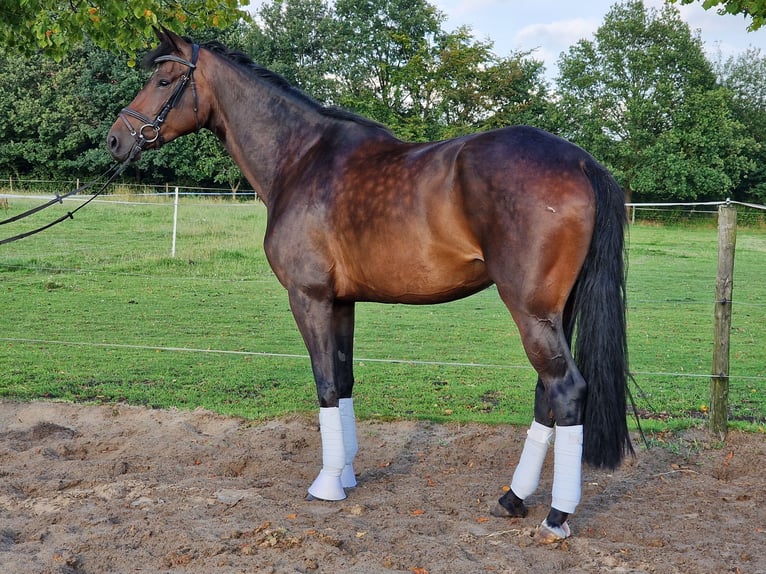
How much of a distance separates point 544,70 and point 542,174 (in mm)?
31311

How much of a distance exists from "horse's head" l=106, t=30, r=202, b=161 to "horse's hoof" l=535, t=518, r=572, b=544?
3.15 metres

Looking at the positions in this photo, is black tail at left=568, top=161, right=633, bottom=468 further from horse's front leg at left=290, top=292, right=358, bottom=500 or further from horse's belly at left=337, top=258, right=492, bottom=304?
horse's front leg at left=290, top=292, right=358, bottom=500

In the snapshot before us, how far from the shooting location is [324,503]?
13.0ft

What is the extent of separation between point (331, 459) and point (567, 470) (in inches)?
53.2

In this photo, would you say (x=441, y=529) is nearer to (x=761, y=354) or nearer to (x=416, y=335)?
(x=416, y=335)

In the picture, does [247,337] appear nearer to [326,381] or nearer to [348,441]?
[348,441]

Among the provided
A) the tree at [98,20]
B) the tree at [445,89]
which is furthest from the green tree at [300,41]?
the tree at [98,20]

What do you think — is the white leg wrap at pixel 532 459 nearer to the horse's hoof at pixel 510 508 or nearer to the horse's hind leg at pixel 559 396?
the horse's hoof at pixel 510 508

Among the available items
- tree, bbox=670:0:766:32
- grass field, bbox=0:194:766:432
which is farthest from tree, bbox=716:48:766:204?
tree, bbox=670:0:766:32

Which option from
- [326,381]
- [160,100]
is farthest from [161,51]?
[326,381]

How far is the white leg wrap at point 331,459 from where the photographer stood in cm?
399

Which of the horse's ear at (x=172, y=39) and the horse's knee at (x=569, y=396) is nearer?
the horse's knee at (x=569, y=396)

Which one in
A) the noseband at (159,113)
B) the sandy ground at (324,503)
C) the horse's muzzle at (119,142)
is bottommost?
the sandy ground at (324,503)

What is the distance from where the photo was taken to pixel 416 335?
9852 millimetres
